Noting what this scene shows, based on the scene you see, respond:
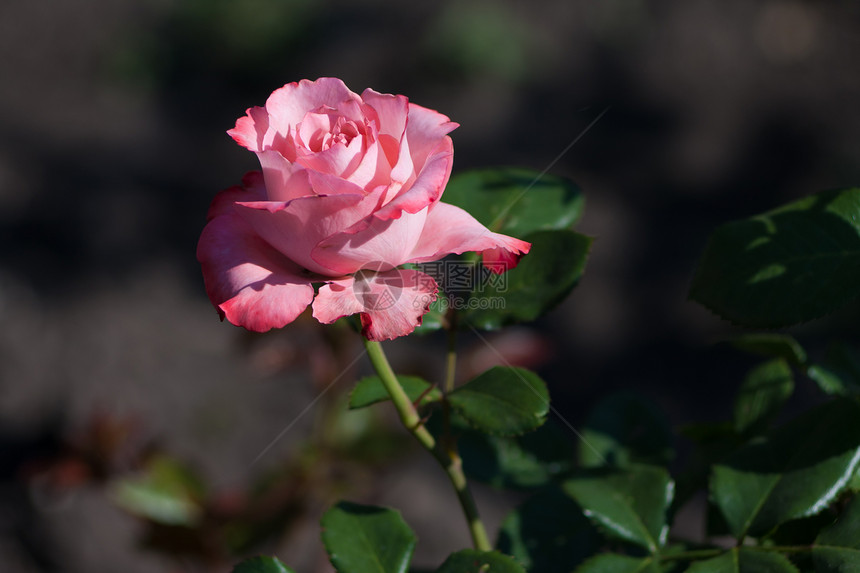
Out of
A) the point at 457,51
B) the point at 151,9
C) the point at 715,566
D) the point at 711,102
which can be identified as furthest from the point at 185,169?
the point at 715,566

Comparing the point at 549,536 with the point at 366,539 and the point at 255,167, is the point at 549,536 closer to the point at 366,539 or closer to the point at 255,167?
the point at 366,539

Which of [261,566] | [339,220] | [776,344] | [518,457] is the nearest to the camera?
[339,220]

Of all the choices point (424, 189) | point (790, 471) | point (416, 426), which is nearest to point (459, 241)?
point (424, 189)

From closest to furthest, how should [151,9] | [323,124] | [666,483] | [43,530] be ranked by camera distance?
[323,124] → [666,483] → [43,530] → [151,9]

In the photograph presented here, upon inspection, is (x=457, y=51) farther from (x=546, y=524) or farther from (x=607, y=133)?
(x=546, y=524)

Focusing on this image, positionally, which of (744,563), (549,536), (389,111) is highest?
(389,111)

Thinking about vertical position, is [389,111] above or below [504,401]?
above

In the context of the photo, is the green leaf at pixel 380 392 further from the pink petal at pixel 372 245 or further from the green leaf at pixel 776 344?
the green leaf at pixel 776 344
